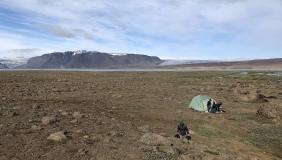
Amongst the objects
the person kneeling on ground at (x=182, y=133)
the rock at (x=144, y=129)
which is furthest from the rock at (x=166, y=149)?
the rock at (x=144, y=129)

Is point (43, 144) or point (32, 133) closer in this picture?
point (43, 144)

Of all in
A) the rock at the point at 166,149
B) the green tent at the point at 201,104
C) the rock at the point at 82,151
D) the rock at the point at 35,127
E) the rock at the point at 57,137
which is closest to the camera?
the rock at the point at 82,151

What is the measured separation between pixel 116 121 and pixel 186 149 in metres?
6.94

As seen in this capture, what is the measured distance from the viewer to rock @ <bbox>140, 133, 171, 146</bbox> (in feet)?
63.3

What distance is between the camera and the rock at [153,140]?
19281 mm

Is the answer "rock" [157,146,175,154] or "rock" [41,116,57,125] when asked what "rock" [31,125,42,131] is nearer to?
"rock" [41,116,57,125]

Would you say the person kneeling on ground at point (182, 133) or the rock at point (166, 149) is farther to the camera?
the person kneeling on ground at point (182, 133)

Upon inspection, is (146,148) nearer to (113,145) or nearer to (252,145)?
(113,145)

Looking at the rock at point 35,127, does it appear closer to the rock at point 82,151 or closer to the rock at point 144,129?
the rock at point 82,151

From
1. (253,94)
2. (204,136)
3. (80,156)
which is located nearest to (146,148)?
(80,156)

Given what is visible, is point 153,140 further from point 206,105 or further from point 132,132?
point 206,105

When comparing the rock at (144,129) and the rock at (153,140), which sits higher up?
the rock at (153,140)

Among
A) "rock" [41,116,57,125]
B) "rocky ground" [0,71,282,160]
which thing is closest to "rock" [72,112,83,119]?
"rocky ground" [0,71,282,160]

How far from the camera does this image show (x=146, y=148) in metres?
18.3
